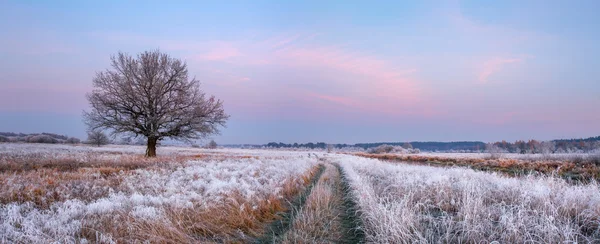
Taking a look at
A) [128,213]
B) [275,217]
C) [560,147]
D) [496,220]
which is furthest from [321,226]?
[560,147]

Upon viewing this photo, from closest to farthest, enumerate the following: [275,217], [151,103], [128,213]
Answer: [128,213]
[275,217]
[151,103]

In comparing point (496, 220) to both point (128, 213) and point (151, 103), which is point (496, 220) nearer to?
point (128, 213)

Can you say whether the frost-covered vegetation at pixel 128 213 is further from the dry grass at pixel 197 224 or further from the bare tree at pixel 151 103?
the bare tree at pixel 151 103

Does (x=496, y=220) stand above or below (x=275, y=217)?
above

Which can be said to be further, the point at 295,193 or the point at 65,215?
the point at 295,193

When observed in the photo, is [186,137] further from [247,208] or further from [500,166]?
[500,166]

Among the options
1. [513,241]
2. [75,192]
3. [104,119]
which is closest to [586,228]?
[513,241]

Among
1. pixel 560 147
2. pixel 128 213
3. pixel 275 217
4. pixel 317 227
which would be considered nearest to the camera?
pixel 128 213

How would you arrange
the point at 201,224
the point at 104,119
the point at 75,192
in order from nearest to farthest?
the point at 201,224
the point at 75,192
the point at 104,119

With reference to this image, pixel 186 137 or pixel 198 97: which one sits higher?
pixel 198 97

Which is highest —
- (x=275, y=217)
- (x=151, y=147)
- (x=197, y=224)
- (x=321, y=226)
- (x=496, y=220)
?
(x=151, y=147)

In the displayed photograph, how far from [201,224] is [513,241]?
5601 mm

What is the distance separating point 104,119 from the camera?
23.4 m

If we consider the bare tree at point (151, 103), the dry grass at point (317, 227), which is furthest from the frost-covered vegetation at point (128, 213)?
the bare tree at point (151, 103)
